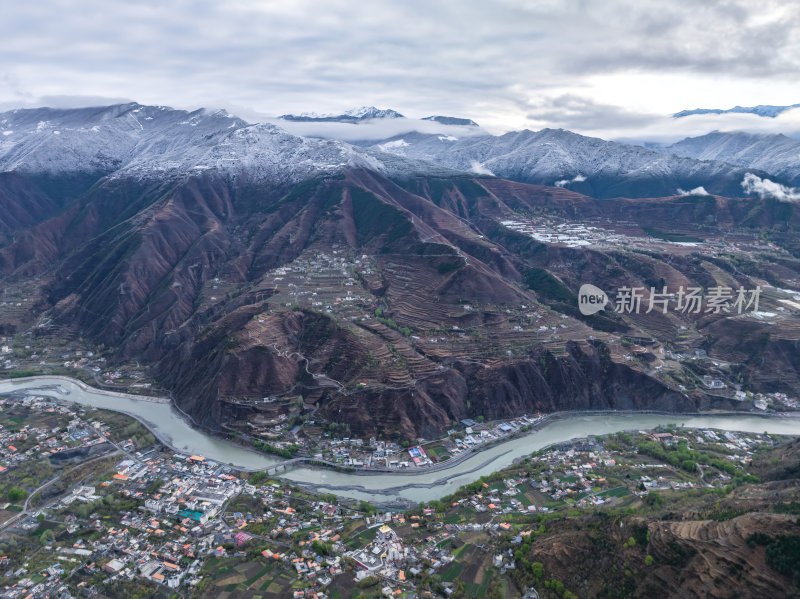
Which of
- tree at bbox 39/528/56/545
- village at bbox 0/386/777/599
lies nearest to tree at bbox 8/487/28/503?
village at bbox 0/386/777/599

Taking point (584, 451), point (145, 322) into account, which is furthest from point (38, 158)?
point (584, 451)

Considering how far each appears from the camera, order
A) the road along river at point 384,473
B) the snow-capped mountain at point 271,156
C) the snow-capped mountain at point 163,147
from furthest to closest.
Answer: the snow-capped mountain at point 271,156 < the snow-capped mountain at point 163,147 < the road along river at point 384,473

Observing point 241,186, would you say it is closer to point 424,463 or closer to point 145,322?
point 145,322

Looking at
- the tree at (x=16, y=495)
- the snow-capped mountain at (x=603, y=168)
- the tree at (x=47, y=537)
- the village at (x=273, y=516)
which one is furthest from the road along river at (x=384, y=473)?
the snow-capped mountain at (x=603, y=168)

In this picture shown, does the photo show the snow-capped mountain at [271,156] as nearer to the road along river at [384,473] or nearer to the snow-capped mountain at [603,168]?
the snow-capped mountain at [603,168]

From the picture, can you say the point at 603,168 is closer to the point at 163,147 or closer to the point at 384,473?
the point at 163,147

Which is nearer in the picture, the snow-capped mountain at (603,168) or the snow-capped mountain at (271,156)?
the snow-capped mountain at (271,156)

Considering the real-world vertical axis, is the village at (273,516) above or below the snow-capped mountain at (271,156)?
below
